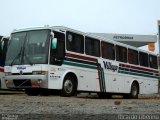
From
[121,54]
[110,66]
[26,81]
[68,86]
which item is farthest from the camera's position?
[121,54]

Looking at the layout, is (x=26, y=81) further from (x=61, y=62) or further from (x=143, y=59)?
(x=143, y=59)

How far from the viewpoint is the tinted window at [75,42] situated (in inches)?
615

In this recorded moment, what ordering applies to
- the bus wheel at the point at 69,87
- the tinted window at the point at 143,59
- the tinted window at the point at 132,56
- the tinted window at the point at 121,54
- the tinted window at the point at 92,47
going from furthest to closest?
the tinted window at the point at 143,59 → the tinted window at the point at 132,56 → the tinted window at the point at 121,54 → the tinted window at the point at 92,47 → the bus wheel at the point at 69,87

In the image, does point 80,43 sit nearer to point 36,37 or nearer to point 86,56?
point 86,56

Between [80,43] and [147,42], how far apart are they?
66.3 ft

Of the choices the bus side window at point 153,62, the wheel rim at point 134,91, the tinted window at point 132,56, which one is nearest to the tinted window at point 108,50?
the tinted window at point 132,56

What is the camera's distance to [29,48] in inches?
595

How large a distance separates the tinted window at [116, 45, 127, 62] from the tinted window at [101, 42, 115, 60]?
43 centimetres

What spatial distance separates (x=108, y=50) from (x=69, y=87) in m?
4.10

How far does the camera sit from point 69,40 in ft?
51.3

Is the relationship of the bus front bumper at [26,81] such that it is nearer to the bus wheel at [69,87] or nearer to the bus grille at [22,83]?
the bus grille at [22,83]

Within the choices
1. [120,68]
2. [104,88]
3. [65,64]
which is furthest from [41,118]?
[120,68]

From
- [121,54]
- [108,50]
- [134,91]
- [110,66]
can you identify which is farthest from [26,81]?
[134,91]

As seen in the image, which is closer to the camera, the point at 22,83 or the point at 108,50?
the point at 22,83
